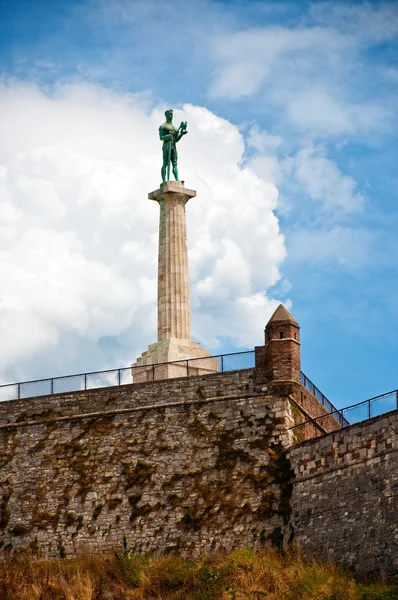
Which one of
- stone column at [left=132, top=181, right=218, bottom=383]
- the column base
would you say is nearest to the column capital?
stone column at [left=132, top=181, right=218, bottom=383]

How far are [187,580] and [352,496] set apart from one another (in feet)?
19.3

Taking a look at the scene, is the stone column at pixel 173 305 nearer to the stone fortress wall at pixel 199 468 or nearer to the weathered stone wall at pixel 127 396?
the weathered stone wall at pixel 127 396

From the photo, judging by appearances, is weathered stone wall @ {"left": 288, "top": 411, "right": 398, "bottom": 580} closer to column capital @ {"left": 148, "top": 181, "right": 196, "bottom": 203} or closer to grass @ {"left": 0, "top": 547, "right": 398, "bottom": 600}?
grass @ {"left": 0, "top": 547, "right": 398, "bottom": 600}

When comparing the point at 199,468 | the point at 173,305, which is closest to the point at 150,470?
the point at 199,468

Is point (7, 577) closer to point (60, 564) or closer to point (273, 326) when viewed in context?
point (60, 564)

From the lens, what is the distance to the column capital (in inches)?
2544

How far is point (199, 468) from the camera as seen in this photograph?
181 ft

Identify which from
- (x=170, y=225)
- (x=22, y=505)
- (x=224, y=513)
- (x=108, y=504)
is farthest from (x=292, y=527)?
(x=170, y=225)

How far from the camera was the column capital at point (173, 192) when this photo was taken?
64625 mm

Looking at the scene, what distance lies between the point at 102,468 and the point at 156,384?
3571 millimetres

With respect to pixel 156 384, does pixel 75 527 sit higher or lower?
lower

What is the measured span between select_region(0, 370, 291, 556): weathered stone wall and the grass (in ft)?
4.87

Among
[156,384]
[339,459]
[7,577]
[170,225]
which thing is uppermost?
[170,225]

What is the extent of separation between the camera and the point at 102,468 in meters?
57.0
